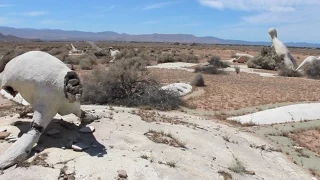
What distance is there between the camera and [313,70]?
92.0ft

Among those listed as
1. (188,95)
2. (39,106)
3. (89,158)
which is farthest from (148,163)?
(188,95)

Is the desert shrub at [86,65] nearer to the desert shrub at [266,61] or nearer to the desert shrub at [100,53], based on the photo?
the desert shrub at [100,53]

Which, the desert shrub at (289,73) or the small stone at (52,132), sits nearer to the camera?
the small stone at (52,132)

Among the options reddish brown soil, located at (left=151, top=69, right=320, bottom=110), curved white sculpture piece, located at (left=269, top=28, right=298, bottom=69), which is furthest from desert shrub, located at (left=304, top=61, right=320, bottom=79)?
reddish brown soil, located at (left=151, top=69, right=320, bottom=110)

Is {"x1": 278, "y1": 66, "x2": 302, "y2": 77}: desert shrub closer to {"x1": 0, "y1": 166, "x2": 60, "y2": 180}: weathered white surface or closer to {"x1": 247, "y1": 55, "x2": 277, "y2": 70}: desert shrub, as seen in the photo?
{"x1": 247, "y1": 55, "x2": 277, "y2": 70}: desert shrub

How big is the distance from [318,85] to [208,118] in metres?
12.2

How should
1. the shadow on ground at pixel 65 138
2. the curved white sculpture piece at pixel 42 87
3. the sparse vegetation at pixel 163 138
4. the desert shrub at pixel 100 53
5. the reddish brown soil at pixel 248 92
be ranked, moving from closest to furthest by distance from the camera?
the curved white sculpture piece at pixel 42 87, the shadow on ground at pixel 65 138, the sparse vegetation at pixel 163 138, the reddish brown soil at pixel 248 92, the desert shrub at pixel 100 53

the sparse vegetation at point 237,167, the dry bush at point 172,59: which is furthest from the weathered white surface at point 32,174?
the dry bush at point 172,59

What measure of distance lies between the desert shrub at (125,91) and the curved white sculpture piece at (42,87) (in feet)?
22.7

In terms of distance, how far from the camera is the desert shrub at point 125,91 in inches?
596

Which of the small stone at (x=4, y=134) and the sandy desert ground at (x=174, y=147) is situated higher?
the small stone at (x=4, y=134)

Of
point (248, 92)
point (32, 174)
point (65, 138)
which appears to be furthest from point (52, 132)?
point (248, 92)

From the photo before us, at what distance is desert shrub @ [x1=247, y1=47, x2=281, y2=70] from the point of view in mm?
32562

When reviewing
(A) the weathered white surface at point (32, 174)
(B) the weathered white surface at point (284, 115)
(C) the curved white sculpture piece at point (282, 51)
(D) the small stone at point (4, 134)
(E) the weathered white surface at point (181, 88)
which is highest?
(C) the curved white sculpture piece at point (282, 51)
